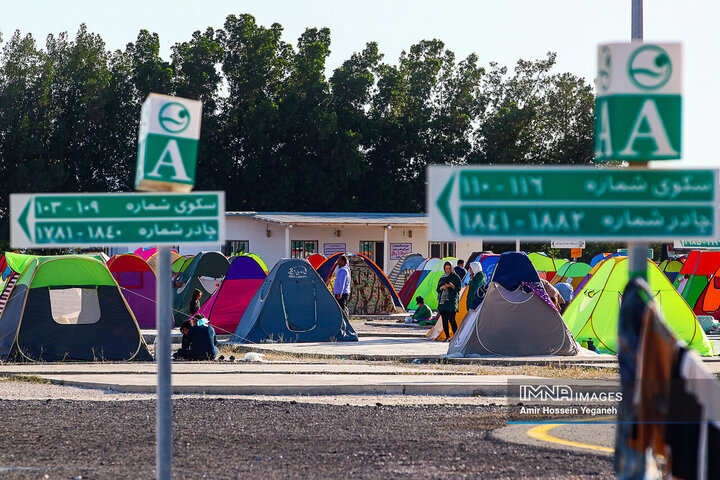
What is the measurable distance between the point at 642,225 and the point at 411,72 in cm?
6808

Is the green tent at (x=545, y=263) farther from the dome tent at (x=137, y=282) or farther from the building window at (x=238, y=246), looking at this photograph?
the dome tent at (x=137, y=282)

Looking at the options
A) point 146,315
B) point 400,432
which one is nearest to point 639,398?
point 400,432

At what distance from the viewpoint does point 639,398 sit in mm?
4074

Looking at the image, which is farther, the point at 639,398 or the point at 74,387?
the point at 74,387

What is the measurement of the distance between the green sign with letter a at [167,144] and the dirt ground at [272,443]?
3028 millimetres

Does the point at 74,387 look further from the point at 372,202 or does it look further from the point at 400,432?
the point at 372,202

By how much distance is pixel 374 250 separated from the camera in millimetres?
52500

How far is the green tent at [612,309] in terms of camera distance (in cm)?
1856

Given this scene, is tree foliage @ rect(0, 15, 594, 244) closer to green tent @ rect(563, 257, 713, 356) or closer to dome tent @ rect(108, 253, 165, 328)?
dome tent @ rect(108, 253, 165, 328)

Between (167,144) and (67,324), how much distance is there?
1389 centimetres

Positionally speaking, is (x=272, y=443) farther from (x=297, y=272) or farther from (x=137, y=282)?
(x=137, y=282)

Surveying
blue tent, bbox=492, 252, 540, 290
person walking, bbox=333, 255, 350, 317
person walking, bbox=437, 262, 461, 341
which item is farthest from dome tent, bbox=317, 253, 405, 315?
blue tent, bbox=492, 252, 540, 290

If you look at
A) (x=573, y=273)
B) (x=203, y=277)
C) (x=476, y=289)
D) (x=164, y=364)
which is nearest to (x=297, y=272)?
(x=476, y=289)

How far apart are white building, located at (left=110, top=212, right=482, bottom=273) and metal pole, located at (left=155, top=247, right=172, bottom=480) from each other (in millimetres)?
43296
